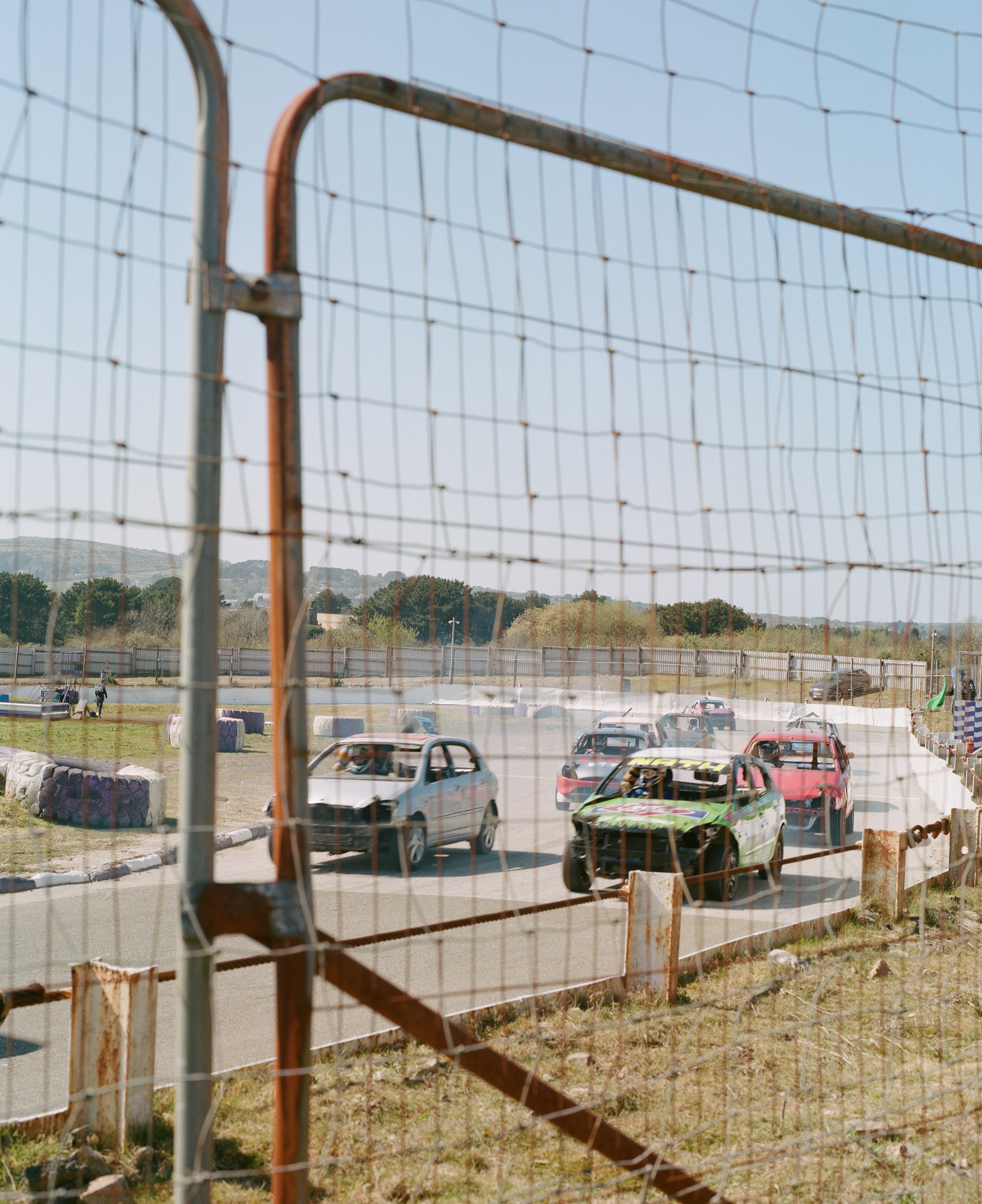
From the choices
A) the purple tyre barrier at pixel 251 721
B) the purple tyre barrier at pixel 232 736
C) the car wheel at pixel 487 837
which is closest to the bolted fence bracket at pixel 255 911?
the car wheel at pixel 487 837

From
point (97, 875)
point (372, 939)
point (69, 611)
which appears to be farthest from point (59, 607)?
point (97, 875)

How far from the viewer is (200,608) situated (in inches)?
90.4

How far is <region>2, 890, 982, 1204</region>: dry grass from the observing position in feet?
12.6

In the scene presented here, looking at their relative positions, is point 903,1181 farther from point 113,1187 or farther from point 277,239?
point 277,239

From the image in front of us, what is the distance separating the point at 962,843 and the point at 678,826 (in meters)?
2.91

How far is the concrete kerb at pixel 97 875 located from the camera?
32.8 ft

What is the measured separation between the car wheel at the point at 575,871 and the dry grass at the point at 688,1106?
2.96 m

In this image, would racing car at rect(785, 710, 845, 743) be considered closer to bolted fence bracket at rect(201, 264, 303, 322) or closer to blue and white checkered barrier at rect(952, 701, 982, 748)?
blue and white checkered barrier at rect(952, 701, 982, 748)

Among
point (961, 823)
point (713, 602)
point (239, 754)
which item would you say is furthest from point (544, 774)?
point (713, 602)

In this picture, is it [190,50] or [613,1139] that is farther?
[613,1139]

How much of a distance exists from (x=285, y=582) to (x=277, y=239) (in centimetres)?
76

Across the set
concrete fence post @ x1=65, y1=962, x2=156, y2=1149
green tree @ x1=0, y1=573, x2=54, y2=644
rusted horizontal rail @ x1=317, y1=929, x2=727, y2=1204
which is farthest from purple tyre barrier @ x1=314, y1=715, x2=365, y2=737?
rusted horizontal rail @ x1=317, y1=929, x2=727, y2=1204

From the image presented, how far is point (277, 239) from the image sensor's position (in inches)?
93.4

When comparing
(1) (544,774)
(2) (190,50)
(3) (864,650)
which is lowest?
(1) (544,774)
